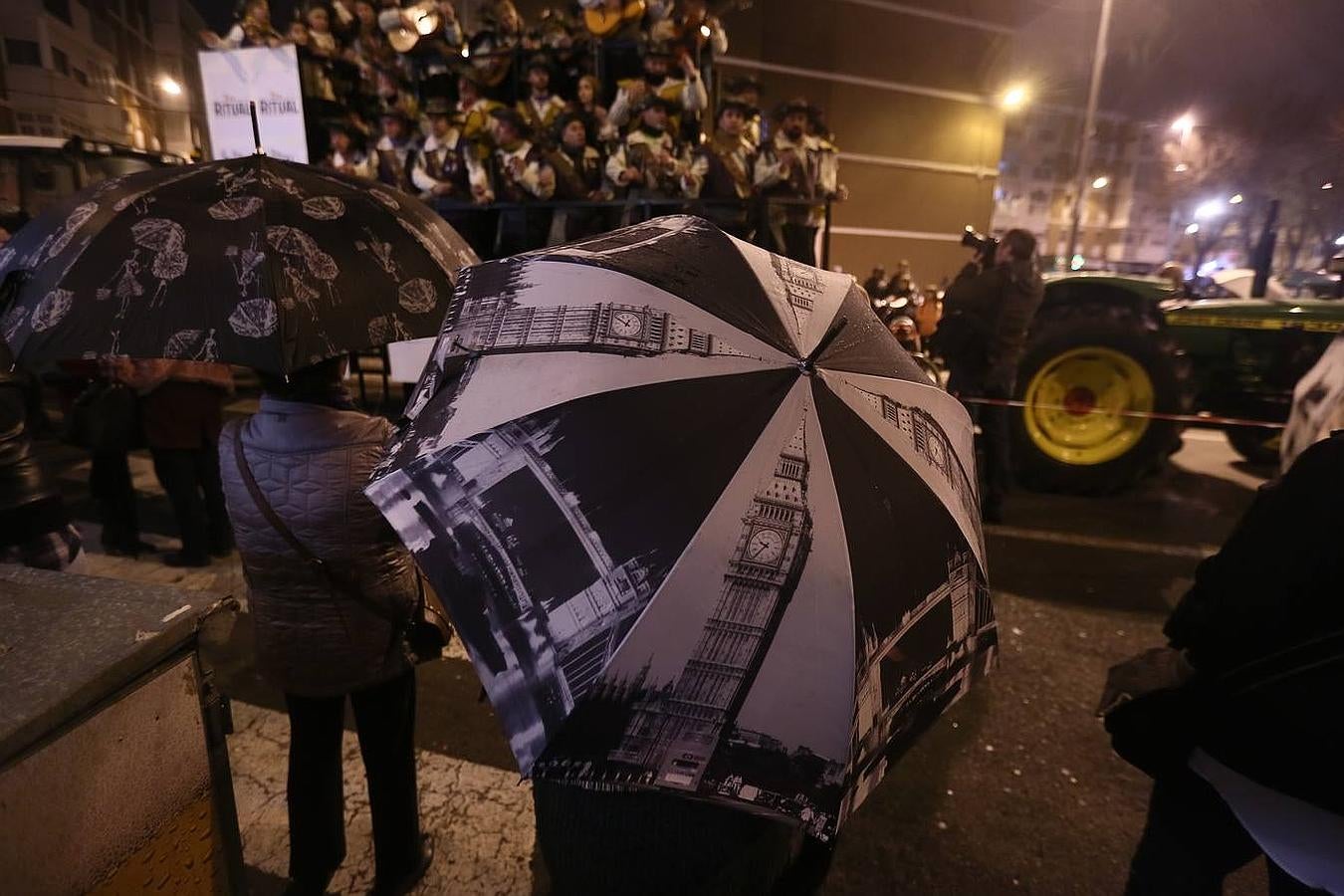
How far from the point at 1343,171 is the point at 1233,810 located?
6.52 meters

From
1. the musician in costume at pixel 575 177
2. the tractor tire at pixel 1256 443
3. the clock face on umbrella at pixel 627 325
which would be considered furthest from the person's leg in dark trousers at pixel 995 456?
the clock face on umbrella at pixel 627 325

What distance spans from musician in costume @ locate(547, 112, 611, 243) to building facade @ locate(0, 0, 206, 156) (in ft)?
36.5

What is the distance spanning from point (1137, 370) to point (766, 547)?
6590 millimetres

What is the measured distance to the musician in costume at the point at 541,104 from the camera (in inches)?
301

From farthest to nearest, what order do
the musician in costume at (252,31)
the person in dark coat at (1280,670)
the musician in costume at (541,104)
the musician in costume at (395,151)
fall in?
the musician in costume at (252,31), the musician in costume at (395,151), the musician in costume at (541,104), the person in dark coat at (1280,670)

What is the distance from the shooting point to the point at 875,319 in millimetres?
1784

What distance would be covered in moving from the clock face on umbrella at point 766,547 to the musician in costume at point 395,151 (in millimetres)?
8061

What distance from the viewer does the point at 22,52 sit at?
1480cm

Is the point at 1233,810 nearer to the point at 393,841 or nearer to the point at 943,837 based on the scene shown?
the point at 943,837

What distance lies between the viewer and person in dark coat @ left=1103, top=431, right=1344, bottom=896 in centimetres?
143

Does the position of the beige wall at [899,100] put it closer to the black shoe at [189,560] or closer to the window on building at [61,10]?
the window on building at [61,10]

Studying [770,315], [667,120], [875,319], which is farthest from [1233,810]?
[667,120]

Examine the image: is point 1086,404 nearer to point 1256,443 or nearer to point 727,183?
point 1256,443

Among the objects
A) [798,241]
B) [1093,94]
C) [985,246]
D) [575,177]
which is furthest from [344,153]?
[1093,94]
